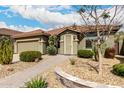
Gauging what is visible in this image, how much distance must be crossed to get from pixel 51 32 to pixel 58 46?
2053 mm

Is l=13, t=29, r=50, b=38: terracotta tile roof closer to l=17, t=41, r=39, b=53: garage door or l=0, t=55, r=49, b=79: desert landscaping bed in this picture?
l=17, t=41, r=39, b=53: garage door

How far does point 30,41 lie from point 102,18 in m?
5.51

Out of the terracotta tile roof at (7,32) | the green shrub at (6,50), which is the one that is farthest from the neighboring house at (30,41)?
the green shrub at (6,50)

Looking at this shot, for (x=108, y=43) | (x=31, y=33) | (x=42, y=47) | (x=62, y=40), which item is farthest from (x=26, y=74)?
(x=108, y=43)

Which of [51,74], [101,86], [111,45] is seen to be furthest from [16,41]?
[101,86]

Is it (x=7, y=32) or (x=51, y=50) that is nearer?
(x=7, y=32)

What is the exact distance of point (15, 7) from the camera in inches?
490

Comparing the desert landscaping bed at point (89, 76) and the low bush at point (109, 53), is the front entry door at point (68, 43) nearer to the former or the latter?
the low bush at point (109, 53)

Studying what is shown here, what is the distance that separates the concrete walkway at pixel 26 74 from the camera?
926 cm

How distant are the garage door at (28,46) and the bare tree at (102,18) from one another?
458cm

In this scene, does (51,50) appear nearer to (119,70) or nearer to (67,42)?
(67,42)

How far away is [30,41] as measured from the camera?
1406 centimetres

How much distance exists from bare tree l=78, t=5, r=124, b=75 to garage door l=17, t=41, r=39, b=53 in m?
4.58

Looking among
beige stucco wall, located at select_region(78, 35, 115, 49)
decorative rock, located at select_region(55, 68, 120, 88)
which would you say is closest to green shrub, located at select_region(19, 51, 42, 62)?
beige stucco wall, located at select_region(78, 35, 115, 49)
